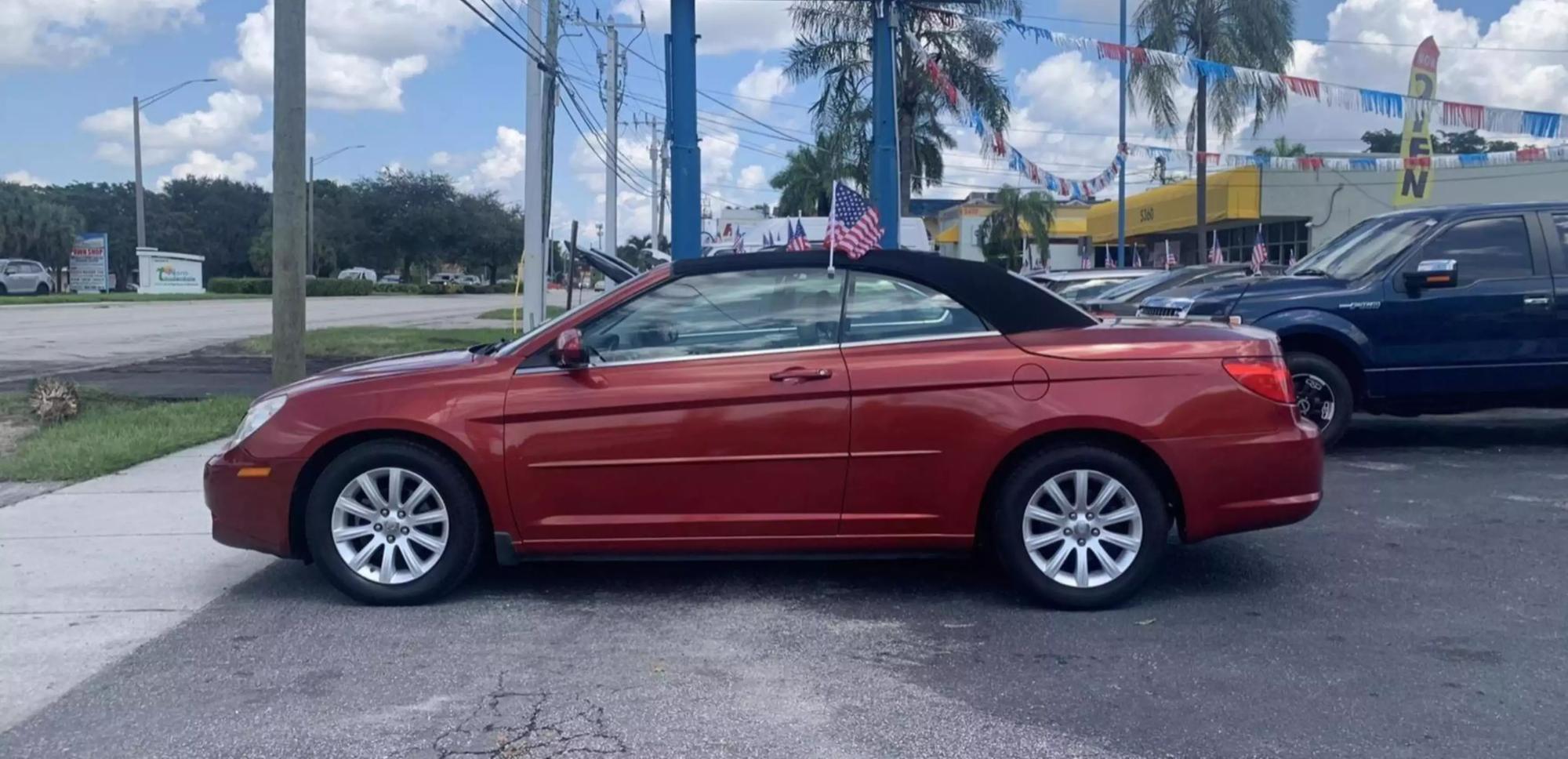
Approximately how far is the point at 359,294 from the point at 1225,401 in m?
62.3

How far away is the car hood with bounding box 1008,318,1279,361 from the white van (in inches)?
2928

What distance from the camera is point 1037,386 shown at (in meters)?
5.69

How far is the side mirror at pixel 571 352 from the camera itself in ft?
18.7

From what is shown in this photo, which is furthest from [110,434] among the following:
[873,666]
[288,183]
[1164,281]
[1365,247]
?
[1164,281]

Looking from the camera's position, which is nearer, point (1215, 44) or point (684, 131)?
point (684, 131)

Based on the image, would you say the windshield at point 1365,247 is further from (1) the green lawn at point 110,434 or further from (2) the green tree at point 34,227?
(2) the green tree at point 34,227

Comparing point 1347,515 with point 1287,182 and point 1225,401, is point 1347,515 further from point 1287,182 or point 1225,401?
point 1287,182

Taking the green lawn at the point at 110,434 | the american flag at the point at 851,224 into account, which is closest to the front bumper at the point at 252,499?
the american flag at the point at 851,224

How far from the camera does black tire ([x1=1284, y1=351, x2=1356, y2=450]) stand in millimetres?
9312

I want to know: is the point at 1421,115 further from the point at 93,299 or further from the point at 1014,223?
the point at 93,299

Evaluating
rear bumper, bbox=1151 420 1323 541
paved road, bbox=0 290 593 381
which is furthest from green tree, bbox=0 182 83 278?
rear bumper, bbox=1151 420 1323 541

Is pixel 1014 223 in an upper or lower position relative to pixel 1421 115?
upper

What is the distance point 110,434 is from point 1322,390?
901 cm

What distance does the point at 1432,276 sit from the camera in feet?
30.1
